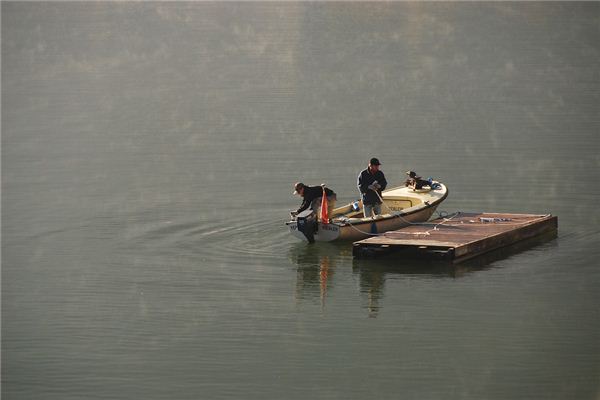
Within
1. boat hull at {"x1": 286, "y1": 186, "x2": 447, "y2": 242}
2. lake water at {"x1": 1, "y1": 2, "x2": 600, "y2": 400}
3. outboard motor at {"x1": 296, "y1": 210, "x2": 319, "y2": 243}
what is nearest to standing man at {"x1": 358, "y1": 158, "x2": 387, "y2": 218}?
boat hull at {"x1": 286, "y1": 186, "x2": 447, "y2": 242}

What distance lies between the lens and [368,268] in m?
25.5

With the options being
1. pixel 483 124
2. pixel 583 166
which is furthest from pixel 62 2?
pixel 583 166

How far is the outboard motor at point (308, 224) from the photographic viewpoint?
88.5 ft

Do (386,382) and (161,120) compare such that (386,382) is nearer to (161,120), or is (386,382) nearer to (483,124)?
(483,124)

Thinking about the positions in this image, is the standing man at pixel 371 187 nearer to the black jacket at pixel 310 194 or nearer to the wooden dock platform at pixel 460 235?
the wooden dock platform at pixel 460 235

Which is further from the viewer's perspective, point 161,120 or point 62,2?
point 62,2

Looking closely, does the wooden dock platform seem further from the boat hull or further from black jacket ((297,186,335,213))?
black jacket ((297,186,335,213))

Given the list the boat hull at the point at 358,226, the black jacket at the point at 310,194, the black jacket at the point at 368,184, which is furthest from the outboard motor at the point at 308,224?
the black jacket at the point at 368,184

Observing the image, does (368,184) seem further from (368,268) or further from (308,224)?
(368,268)

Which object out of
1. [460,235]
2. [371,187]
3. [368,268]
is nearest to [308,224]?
[371,187]

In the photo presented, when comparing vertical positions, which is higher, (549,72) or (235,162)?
(549,72)

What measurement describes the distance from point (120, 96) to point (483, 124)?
15.7 m

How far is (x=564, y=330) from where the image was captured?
21391 mm

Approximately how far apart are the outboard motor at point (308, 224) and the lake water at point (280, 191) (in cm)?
43
